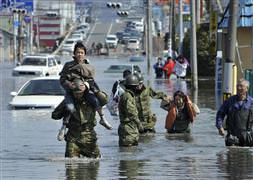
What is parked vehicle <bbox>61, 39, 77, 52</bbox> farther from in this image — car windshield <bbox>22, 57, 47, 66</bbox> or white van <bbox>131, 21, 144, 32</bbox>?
car windshield <bbox>22, 57, 47, 66</bbox>

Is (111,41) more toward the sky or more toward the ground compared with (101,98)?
more toward the ground

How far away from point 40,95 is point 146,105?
8.16m

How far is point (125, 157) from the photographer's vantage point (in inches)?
617

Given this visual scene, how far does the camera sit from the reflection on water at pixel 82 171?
12.8 m

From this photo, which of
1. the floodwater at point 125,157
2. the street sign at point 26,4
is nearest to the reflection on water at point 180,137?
the floodwater at point 125,157

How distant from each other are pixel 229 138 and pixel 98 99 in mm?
3650

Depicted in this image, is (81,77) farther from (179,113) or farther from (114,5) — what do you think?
(114,5)

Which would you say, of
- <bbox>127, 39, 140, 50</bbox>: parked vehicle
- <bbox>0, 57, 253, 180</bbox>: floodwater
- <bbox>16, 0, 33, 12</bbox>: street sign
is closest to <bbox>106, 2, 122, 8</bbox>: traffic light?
<bbox>16, 0, 33, 12</bbox>: street sign

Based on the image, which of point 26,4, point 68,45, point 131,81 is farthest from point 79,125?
point 68,45

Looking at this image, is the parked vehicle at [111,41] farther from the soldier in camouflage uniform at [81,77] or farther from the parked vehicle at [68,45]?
the soldier in camouflage uniform at [81,77]

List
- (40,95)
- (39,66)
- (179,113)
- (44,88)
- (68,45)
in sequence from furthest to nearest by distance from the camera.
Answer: (68,45) → (39,66) → (44,88) → (40,95) → (179,113)

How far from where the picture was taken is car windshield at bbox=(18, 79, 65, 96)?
27.4 meters

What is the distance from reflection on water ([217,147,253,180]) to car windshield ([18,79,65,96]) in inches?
444

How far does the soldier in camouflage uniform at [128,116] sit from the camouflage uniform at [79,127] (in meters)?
2.59
